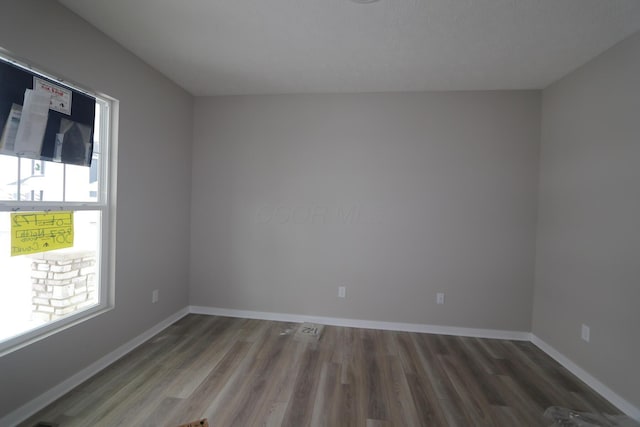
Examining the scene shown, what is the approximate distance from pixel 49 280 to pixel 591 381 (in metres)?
4.15

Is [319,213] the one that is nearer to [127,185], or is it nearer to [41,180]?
[127,185]

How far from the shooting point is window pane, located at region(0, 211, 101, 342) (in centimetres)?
168

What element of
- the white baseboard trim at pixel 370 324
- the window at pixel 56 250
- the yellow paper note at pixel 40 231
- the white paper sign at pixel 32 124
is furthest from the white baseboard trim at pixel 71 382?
the white paper sign at pixel 32 124

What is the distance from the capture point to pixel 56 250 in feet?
6.47

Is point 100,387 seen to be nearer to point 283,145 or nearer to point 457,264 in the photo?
point 283,145

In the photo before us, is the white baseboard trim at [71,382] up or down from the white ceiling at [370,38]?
down

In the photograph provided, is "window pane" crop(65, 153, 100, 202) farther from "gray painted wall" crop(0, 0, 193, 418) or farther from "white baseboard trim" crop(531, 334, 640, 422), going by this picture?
"white baseboard trim" crop(531, 334, 640, 422)

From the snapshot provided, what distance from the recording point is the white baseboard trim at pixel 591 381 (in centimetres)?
192

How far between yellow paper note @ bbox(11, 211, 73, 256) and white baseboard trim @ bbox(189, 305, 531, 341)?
5.92ft

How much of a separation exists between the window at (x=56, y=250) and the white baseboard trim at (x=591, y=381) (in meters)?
3.98

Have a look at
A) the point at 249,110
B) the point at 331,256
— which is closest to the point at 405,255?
the point at 331,256

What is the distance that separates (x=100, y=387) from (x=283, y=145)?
106 inches

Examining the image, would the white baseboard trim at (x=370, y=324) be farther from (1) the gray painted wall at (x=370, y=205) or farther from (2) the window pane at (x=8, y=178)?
(2) the window pane at (x=8, y=178)

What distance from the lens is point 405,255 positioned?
10.3 ft
